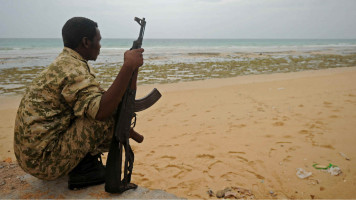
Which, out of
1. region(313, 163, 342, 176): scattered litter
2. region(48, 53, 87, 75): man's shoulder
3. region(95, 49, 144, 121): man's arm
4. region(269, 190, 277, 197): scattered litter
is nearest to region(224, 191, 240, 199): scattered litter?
region(269, 190, 277, 197): scattered litter

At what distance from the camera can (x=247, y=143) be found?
4156 millimetres

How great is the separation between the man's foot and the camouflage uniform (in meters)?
0.17

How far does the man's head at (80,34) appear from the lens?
6.84 feet

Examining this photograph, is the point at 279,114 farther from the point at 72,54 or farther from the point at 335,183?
the point at 72,54

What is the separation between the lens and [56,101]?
1930 millimetres

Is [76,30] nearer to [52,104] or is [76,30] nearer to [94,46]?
[94,46]

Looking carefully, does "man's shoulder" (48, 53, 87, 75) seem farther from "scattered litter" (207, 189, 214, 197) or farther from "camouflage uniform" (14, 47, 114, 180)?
"scattered litter" (207, 189, 214, 197)

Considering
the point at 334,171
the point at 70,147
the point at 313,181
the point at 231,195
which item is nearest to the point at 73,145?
the point at 70,147

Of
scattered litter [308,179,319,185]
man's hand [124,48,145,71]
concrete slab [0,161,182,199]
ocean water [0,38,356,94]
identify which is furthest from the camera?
ocean water [0,38,356,94]

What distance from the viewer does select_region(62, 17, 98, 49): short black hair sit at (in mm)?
2082

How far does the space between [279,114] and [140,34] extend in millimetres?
4278

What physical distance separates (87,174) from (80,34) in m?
1.30

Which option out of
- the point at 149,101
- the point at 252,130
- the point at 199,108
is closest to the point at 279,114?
the point at 252,130

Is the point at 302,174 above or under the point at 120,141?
under
